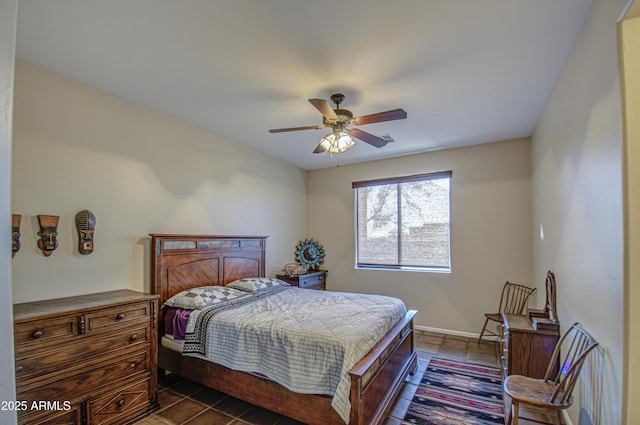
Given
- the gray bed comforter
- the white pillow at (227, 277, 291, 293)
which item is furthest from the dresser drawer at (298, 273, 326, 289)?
the gray bed comforter

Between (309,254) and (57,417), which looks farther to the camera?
(309,254)

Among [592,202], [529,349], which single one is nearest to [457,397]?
[529,349]

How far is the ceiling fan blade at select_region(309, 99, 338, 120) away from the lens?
2.26 metres

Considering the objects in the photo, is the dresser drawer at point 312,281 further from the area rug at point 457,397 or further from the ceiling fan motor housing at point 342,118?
the ceiling fan motor housing at point 342,118

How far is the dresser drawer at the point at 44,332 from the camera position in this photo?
180 centimetres

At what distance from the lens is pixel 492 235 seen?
4.20 metres

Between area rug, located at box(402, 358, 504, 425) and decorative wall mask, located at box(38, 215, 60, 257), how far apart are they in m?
3.08

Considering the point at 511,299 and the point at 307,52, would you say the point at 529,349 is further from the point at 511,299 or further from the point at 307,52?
the point at 307,52

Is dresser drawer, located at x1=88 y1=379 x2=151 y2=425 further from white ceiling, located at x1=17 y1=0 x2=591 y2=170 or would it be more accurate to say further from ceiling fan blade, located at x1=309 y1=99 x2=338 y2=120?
ceiling fan blade, located at x1=309 y1=99 x2=338 y2=120

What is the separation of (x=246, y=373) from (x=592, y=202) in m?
2.64

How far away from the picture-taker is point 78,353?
2064 mm

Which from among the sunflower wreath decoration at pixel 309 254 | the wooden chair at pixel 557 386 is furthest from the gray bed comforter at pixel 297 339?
the sunflower wreath decoration at pixel 309 254

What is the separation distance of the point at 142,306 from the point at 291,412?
1449mm

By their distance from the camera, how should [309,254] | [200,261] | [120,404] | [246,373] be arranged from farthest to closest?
[309,254], [200,261], [246,373], [120,404]
